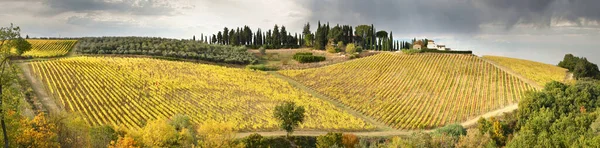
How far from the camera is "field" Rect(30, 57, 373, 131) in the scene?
2058 inches

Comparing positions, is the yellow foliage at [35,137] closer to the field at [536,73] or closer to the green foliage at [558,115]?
the green foliage at [558,115]

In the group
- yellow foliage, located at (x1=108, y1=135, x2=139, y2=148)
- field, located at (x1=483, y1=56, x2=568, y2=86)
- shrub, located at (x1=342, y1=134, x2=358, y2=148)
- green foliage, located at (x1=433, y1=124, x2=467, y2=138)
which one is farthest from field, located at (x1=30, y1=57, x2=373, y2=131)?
field, located at (x1=483, y1=56, x2=568, y2=86)

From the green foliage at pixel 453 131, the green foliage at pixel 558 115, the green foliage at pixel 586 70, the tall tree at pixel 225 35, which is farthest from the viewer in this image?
the tall tree at pixel 225 35

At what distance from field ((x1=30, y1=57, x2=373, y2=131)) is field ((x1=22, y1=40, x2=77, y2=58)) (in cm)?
1747

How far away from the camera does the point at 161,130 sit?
1428 inches

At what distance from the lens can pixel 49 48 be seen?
335 ft

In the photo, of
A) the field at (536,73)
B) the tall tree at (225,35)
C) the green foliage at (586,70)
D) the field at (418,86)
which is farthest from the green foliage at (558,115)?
the tall tree at (225,35)

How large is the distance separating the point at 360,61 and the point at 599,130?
60.2 metres

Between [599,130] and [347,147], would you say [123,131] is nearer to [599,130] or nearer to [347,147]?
[347,147]

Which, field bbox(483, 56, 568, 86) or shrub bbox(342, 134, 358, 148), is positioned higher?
field bbox(483, 56, 568, 86)

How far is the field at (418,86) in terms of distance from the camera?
2363 inches

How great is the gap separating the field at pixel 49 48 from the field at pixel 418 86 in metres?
52.1

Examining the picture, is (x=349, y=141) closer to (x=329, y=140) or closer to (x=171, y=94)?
(x=329, y=140)

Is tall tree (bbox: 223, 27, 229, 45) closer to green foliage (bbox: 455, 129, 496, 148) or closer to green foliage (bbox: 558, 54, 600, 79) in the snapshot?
green foliage (bbox: 558, 54, 600, 79)
